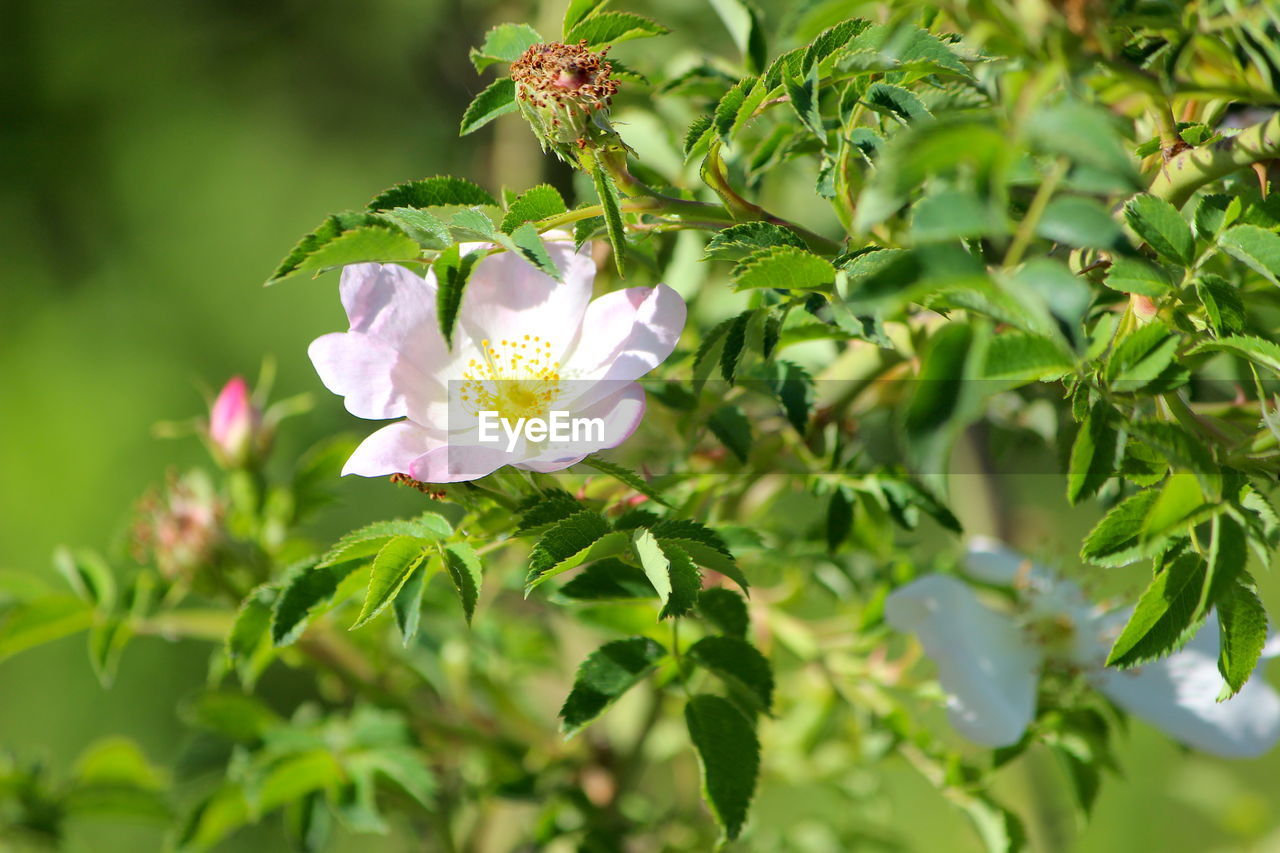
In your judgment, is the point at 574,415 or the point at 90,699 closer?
the point at 574,415

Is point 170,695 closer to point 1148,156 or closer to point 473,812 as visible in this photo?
point 473,812

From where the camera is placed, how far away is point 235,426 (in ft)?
2.36

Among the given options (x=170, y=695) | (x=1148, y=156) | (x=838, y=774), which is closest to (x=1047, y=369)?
(x=1148, y=156)

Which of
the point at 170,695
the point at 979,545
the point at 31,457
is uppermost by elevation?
the point at 979,545

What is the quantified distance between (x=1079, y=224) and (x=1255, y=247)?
0.14 metres

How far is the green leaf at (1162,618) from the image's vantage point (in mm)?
385

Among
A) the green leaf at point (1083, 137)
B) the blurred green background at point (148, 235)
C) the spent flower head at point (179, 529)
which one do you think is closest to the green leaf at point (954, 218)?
the green leaf at point (1083, 137)

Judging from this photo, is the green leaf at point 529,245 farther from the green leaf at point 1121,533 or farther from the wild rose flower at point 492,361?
the green leaf at point 1121,533

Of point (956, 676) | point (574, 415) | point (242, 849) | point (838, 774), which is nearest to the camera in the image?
point (574, 415)

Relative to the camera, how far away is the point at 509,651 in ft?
2.71

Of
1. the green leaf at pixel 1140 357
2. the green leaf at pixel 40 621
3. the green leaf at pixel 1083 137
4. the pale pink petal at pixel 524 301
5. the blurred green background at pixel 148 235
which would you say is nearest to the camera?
the green leaf at pixel 1083 137

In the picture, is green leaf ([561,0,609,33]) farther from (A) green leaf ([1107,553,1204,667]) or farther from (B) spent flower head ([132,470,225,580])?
(B) spent flower head ([132,470,225,580])

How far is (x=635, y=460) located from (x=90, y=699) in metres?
1.71

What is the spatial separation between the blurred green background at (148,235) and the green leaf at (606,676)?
1.25 metres
